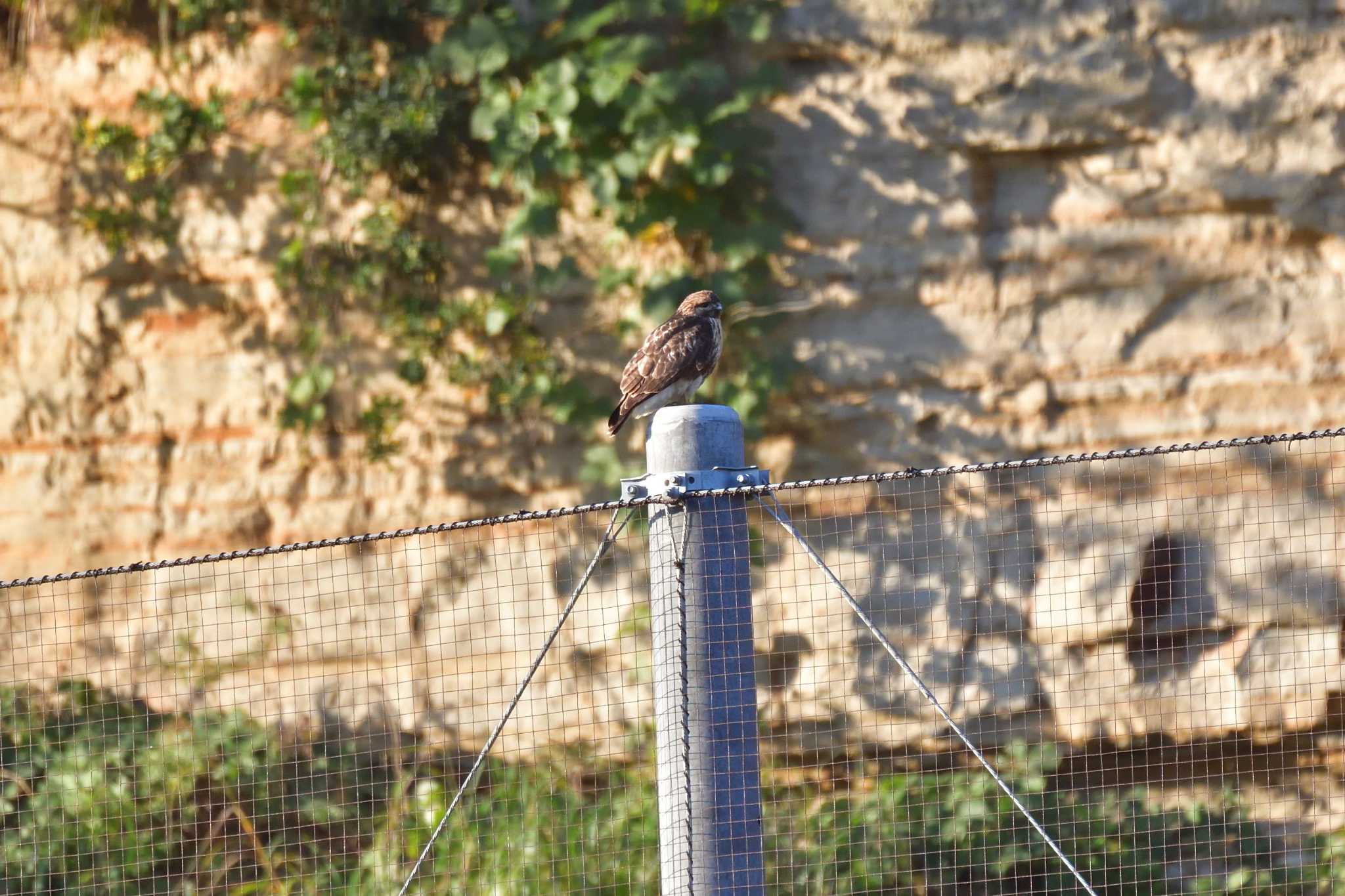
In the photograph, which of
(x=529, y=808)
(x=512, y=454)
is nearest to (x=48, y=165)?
(x=512, y=454)

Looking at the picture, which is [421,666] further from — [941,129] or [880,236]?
[941,129]

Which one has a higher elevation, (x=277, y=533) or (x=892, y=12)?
(x=892, y=12)

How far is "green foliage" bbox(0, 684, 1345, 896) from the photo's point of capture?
4.52 m

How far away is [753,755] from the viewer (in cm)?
219

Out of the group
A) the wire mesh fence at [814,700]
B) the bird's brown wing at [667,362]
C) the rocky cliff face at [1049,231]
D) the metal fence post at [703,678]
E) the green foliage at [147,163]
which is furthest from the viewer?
the green foliage at [147,163]

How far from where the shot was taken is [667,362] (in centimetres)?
445

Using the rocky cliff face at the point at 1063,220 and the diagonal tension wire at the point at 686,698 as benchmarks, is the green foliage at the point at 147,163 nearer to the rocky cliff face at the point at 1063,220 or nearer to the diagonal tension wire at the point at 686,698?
the rocky cliff face at the point at 1063,220

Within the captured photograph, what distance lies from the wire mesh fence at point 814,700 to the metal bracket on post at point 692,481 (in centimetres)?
243

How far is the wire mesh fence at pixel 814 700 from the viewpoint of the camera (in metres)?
4.69

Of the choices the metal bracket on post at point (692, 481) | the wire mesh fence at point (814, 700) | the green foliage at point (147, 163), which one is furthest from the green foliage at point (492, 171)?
the metal bracket on post at point (692, 481)

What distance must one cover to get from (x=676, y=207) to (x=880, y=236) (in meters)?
0.82

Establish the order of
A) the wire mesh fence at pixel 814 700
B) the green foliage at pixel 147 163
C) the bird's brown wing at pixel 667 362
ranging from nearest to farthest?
the bird's brown wing at pixel 667 362 → the wire mesh fence at pixel 814 700 → the green foliage at pixel 147 163

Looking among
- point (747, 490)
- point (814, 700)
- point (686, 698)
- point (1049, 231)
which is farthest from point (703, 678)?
point (1049, 231)

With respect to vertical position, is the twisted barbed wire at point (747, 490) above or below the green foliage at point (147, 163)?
below
